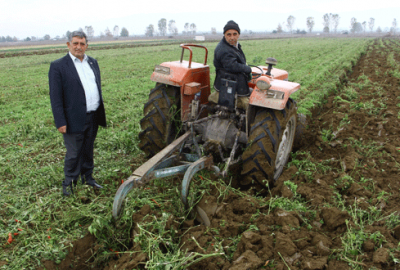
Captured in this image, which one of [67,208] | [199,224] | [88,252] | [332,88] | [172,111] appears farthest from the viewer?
[332,88]

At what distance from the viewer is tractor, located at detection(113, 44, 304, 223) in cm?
367

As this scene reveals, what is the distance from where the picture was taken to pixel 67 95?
3.76m

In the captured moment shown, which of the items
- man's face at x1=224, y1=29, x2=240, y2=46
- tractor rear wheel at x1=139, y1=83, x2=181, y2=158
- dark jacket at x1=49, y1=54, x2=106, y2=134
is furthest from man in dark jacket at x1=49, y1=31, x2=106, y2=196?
man's face at x1=224, y1=29, x2=240, y2=46

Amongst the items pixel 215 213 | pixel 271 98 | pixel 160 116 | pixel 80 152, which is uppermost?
pixel 271 98

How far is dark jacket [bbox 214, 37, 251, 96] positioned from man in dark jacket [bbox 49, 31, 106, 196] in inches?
65.7

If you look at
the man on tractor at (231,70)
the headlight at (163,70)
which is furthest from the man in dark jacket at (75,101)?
the man on tractor at (231,70)

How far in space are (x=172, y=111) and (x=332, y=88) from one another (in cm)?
733

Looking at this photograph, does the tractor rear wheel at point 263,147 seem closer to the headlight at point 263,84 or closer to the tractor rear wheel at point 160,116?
the headlight at point 263,84

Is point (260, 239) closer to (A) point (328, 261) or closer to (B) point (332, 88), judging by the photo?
(A) point (328, 261)

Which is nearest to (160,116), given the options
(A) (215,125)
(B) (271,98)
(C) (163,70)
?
(C) (163,70)

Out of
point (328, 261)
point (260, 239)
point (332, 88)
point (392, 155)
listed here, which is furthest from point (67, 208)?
point (332, 88)

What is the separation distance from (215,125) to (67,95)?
1961mm

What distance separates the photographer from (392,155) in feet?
16.6

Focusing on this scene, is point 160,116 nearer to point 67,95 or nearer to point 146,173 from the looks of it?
point 67,95
